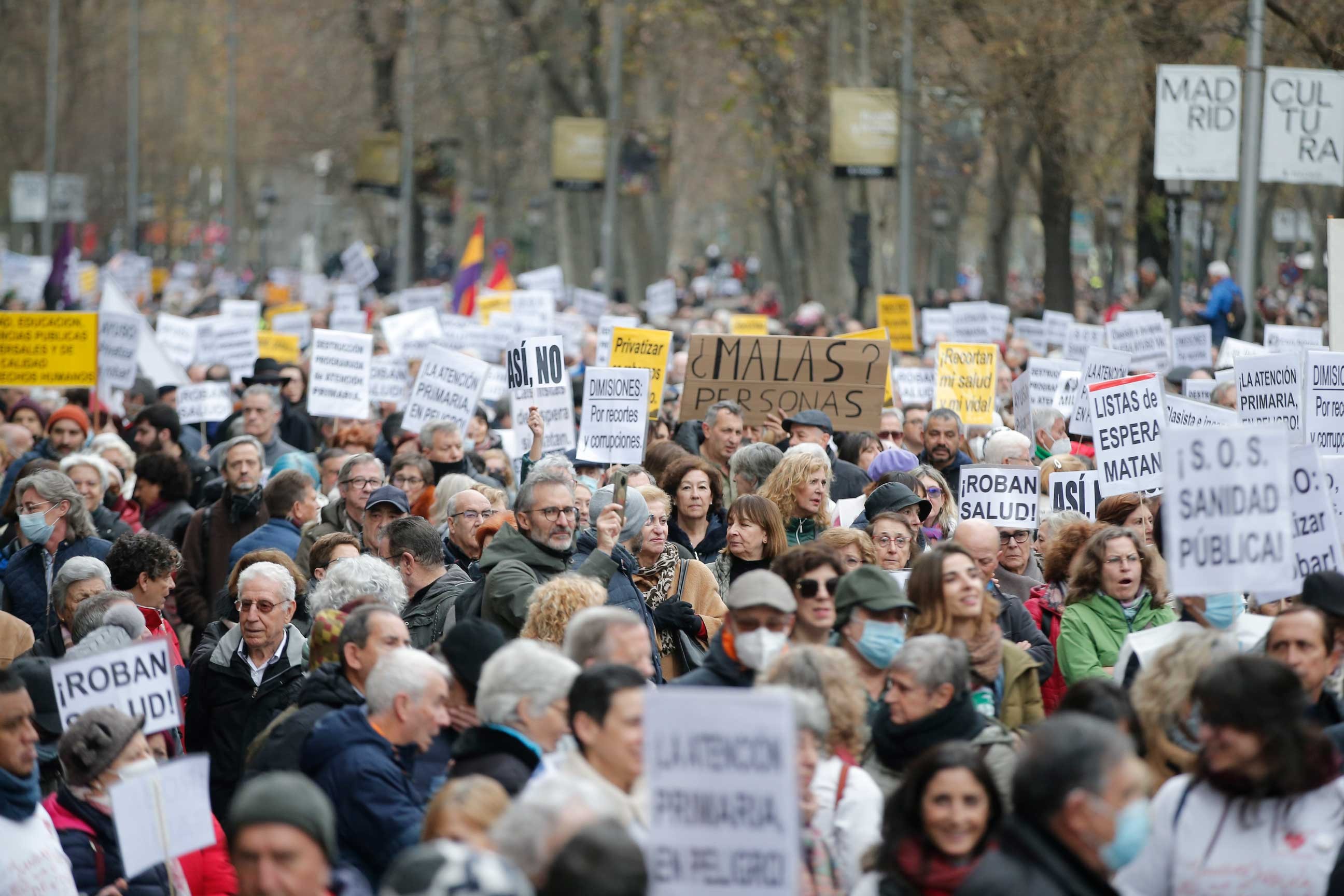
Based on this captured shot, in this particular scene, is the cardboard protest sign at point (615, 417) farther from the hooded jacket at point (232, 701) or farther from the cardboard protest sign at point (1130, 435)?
the hooded jacket at point (232, 701)

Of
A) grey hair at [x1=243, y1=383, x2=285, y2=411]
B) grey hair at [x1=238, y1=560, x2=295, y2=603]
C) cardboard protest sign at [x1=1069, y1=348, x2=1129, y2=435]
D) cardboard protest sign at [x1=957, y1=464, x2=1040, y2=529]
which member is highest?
cardboard protest sign at [x1=1069, y1=348, x2=1129, y2=435]

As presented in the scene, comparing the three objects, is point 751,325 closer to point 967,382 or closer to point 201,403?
point 967,382

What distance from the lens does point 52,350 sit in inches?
571

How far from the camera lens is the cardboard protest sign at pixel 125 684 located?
5.90 m

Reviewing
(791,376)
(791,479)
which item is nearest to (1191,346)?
(791,376)

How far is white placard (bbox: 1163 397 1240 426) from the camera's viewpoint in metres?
9.80

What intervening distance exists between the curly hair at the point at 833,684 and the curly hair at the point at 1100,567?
2.00m

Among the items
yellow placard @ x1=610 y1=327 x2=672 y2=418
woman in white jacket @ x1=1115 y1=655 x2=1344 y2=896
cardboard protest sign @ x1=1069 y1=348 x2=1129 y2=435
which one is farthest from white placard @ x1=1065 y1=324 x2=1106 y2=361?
woman in white jacket @ x1=1115 y1=655 x2=1344 y2=896

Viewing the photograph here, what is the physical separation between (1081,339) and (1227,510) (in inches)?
518

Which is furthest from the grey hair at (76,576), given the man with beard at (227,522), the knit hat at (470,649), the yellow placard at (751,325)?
the yellow placard at (751,325)

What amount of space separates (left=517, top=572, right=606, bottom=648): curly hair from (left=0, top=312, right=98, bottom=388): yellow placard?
28.2 ft

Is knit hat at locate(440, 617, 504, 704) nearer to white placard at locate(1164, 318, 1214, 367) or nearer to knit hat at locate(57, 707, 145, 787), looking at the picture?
knit hat at locate(57, 707, 145, 787)

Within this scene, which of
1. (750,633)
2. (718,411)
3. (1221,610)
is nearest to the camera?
(750,633)

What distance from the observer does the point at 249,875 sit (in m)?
4.23
